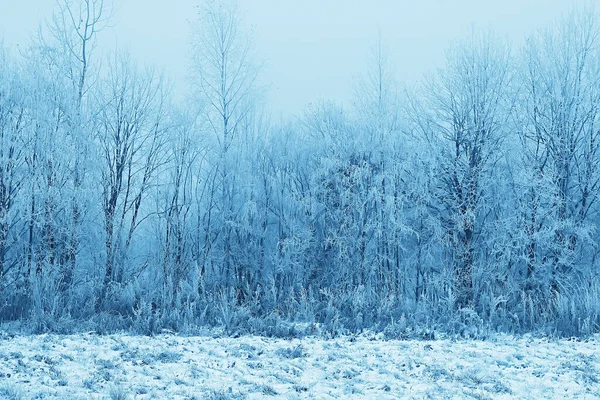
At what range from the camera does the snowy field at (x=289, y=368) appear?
5691mm

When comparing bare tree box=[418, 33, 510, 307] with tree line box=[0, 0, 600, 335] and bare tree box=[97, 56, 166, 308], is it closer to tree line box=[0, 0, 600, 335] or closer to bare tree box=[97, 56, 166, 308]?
tree line box=[0, 0, 600, 335]

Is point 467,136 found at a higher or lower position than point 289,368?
higher

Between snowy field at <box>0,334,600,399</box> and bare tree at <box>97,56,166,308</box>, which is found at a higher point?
bare tree at <box>97,56,166,308</box>

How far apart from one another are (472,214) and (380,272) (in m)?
3.49

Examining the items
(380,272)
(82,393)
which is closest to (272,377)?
(82,393)

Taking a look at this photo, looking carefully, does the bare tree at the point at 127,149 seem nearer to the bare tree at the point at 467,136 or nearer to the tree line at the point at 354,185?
the tree line at the point at 354,185

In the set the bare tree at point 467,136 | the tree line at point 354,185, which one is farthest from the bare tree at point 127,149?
the bare tree at point 467,136

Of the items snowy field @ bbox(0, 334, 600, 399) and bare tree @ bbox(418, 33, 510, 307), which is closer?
snowy field @ bbox(0, 334, 600, 399)

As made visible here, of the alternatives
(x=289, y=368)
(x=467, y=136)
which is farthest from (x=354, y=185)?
(x=289, y=368)

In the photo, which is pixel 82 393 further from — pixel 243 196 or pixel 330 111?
pixel 330 111

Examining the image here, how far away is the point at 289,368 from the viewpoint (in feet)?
21.8

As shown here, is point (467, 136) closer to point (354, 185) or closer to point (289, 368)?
point (354, 185)

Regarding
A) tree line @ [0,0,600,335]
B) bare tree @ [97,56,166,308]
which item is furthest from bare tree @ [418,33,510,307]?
bare tree @ [97,56,166,308]

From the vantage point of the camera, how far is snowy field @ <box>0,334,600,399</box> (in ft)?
18.7
